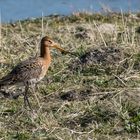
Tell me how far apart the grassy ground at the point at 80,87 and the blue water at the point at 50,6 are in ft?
8.95

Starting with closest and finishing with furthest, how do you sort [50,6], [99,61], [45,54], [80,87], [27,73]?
1. [27,73]
2. [80,87]
3. [45,54]
4. [99,61]
5. [50,6]

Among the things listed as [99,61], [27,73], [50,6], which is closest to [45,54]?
[27,73]

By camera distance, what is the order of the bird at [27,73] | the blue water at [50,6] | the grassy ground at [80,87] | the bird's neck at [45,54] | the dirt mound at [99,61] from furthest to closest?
the blue water at [50,6]
the dirt mound at [99,61]
the bird's neck at [45,54]
the bird at [27,73]
the grassy ground at [80,87]

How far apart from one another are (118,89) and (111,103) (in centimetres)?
49

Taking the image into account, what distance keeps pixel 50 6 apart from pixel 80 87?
7511mm

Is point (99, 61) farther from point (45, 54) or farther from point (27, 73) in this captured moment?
point (27, 73)

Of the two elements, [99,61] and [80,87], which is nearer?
[80,87]

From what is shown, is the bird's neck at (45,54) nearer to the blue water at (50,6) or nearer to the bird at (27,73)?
the bird at (27,73)

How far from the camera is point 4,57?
1098 centimetres

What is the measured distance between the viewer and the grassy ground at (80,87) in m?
8.24

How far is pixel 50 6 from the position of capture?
55.6 ft

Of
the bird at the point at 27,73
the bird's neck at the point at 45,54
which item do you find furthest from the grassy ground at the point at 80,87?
the bird's neck at the point at 45,54

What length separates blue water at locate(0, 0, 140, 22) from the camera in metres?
16.0

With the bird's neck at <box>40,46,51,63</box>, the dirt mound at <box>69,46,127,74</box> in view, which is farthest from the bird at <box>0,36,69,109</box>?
the dirt mound at <box>69,46,127,74</box>
